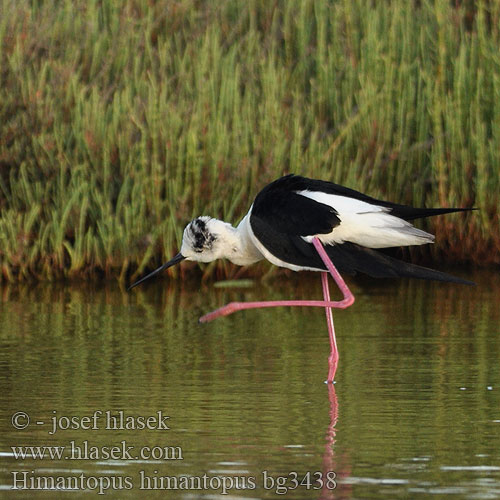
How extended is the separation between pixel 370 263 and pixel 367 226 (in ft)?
0.60

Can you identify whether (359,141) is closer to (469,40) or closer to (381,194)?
(381,194)

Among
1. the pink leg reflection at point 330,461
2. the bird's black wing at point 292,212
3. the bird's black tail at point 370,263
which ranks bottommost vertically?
the pink leg reflection at point 330,461

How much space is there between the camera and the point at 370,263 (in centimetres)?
596

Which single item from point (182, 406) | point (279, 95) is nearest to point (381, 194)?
point (279, 95)

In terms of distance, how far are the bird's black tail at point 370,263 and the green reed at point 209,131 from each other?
2441 mm

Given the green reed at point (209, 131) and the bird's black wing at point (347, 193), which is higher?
the green reed at point (209, 131)

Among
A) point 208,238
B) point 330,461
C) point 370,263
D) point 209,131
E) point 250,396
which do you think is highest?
point 209,131

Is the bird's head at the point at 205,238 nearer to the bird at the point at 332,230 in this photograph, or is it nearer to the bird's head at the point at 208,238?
the bird's head at the point at 208,238

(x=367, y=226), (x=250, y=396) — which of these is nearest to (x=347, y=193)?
(x=367, y=226)

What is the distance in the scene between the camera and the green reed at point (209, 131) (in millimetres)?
8469

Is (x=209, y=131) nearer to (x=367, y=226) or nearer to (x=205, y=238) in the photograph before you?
(x=205, y=238)

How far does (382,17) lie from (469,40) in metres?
0.72

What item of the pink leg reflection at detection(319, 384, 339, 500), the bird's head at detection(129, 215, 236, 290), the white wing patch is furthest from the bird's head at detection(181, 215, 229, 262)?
the pink leg reflection at detection(319, 384, 339, 500)

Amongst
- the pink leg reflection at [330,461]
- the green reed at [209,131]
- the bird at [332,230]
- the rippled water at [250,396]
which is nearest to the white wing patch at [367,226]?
the bird at [332,230]
